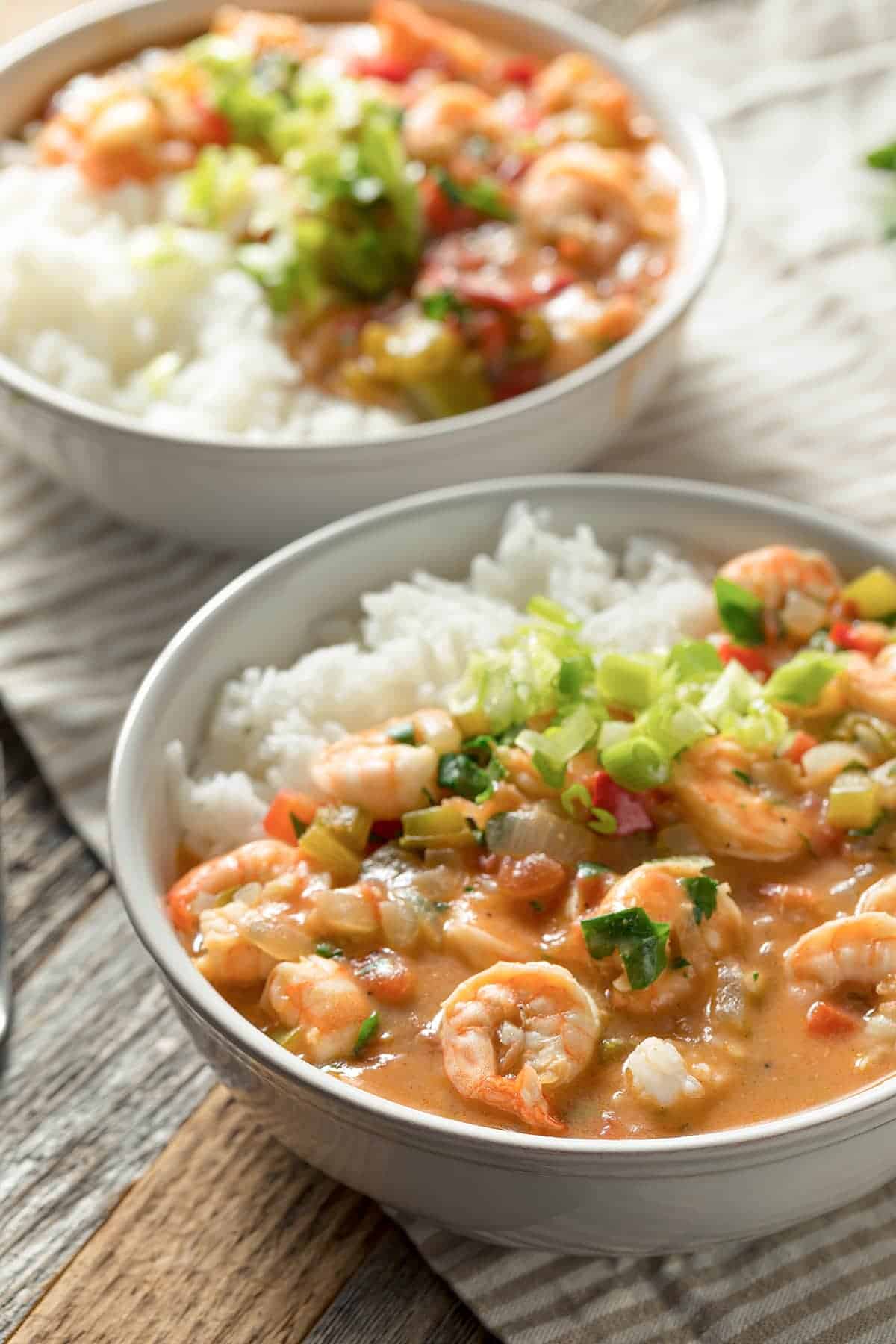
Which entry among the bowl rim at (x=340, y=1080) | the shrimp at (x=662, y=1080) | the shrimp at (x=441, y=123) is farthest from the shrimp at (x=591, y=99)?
the shrimp at (x=662, y=1080)

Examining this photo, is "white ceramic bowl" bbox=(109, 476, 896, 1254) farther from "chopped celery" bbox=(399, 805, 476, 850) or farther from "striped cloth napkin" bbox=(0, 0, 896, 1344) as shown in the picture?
"chopped celery" bbox=(399, 805, 476, 850)

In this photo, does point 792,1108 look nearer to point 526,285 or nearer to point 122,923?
point 122,923

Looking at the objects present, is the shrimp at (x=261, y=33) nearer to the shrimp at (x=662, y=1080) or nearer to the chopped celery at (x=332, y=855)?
the chopped celery at (x=332, y=855)

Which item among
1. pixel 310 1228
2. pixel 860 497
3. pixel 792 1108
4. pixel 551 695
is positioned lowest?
pixel 860 497

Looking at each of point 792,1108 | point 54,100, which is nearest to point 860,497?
point 792,1108

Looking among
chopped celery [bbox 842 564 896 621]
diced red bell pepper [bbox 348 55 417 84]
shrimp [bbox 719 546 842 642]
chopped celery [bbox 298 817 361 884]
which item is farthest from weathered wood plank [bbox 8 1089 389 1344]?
diced red bell pepper [bbox 348 55 417 84]

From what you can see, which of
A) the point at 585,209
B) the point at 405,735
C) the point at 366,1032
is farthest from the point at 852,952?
the point at 585,209
